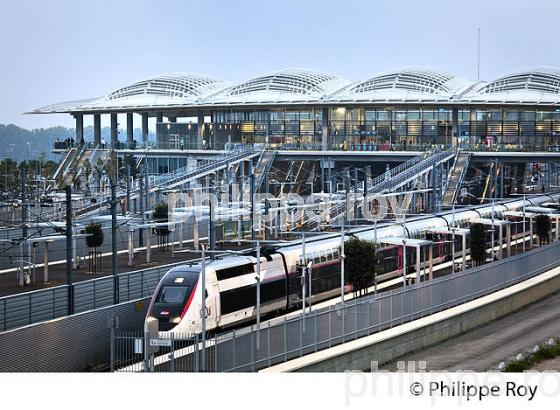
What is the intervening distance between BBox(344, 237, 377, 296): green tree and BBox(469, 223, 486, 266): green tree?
7.12 m

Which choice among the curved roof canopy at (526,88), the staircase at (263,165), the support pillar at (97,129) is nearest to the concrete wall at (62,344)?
the staircase at (263,165)

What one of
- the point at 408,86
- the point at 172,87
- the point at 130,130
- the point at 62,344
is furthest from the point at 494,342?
the point at 130,130

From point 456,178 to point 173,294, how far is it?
28053mm

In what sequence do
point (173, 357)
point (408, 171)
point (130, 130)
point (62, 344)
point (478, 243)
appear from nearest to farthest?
point (173, 357), point (62, 344), point (478, 243), point (408, 171), point (130, 130)

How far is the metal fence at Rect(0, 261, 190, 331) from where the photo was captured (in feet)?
58.1

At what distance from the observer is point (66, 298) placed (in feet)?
63.0

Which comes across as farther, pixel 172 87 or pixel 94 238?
pixel 172 87

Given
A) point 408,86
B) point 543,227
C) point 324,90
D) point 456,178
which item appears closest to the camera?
point 543,227

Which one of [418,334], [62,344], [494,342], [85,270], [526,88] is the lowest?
[494,342]

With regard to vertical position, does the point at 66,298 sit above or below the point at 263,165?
below

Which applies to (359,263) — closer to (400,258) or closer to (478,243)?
(400,258)

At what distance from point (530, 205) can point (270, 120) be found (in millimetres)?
18012

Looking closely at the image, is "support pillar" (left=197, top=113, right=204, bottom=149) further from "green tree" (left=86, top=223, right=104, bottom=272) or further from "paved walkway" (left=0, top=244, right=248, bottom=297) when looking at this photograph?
"green tree" (left=86, top=223, right=104, bottom=272)

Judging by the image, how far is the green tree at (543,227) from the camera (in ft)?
113
